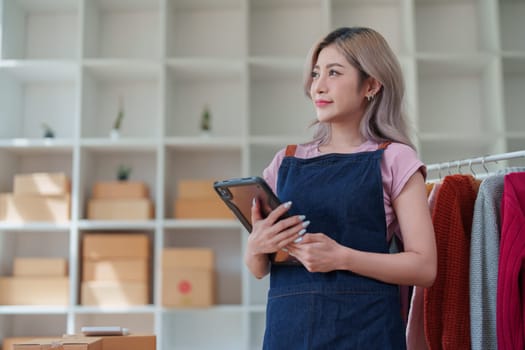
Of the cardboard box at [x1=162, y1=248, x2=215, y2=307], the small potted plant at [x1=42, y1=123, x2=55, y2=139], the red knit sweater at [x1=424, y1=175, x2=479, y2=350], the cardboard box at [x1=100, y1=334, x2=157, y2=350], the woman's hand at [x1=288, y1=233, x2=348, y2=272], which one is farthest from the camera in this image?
the small potted plant at [x1=42, y1=123, x2=55, y2=139]

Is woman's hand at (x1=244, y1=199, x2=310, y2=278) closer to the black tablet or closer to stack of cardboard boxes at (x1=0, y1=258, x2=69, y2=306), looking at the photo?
the black tablet

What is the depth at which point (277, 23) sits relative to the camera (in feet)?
11.9

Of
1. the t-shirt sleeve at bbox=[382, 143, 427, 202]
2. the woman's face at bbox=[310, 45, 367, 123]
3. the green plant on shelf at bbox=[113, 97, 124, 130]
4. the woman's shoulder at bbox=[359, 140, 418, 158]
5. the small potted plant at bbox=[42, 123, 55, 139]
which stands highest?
the green plant on shelf at bbox=[113, 97, 124, 130]

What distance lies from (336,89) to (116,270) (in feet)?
6.86

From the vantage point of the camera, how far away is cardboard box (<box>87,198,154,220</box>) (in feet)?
10.5

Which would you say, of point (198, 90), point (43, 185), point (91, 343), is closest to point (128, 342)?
point (91, 343)

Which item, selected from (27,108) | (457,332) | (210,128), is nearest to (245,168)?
(210,128)

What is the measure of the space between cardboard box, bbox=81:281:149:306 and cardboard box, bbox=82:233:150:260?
0.13 meters

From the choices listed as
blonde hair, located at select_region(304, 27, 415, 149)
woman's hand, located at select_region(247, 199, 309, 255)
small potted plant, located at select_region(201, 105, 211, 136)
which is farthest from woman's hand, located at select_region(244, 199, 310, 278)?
small potted plant, located at select_region(201, 105, 211, 136)

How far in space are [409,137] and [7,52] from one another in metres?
2.70

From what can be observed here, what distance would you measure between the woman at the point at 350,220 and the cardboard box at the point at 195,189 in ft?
6.03

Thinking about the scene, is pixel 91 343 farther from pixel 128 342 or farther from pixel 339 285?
pixel 339 285

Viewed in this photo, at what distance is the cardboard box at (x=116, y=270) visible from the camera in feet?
10.3

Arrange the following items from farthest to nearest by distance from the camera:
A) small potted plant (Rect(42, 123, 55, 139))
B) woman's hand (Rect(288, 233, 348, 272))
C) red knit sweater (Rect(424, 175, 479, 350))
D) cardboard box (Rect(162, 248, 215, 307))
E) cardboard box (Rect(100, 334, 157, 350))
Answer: small potted plant (Rect(42, 123, 55, 139))
cardboard box (Rect(162, 248, 215, 307))
cardboard box (Rect(100, 334, 157, 350))
red knit sweater (Rect(424, 175, 479, 350))
woman's hand (Rect(288, 233, 348, 272))
